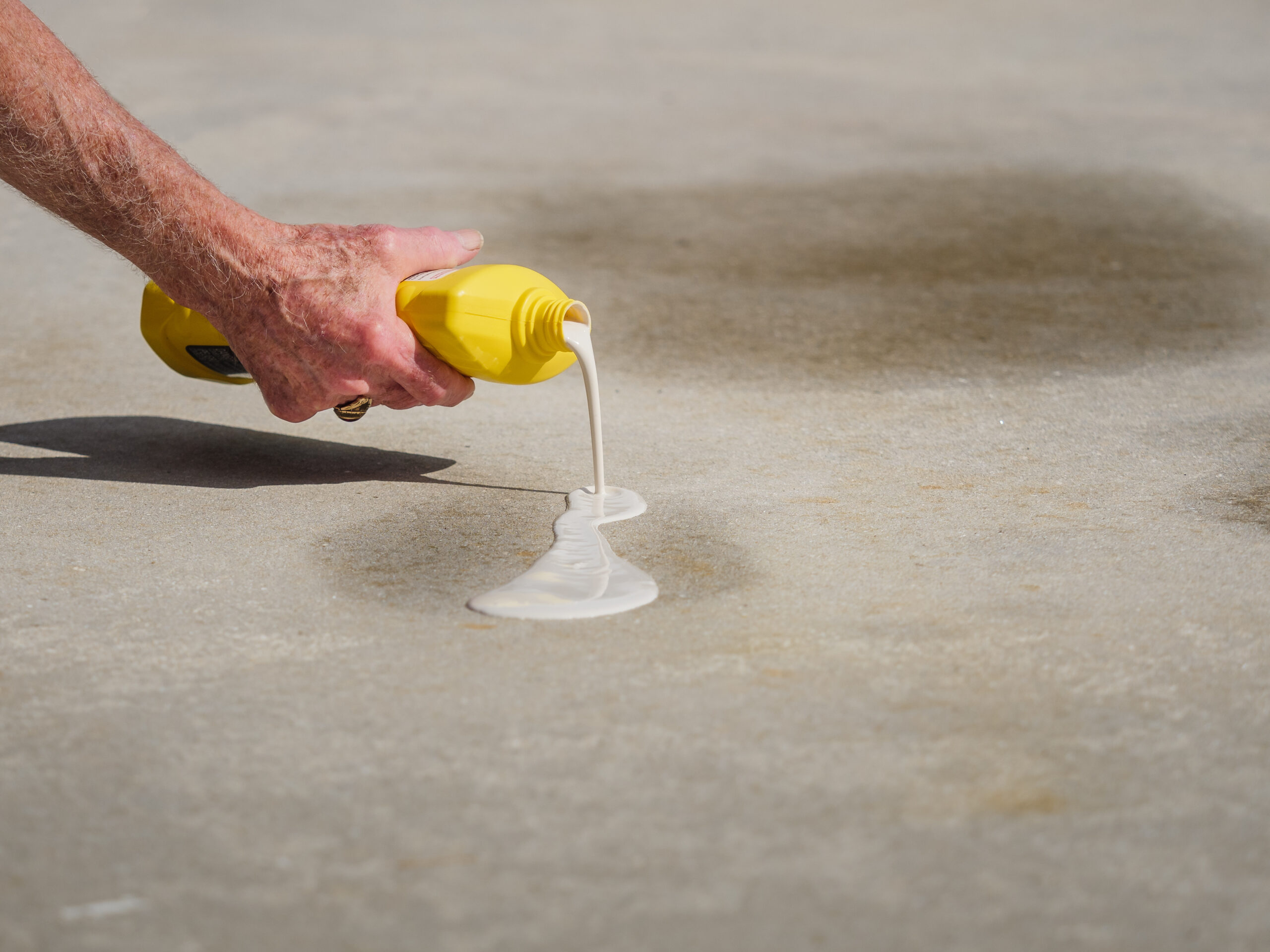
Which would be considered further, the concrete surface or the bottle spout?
the bottle spout

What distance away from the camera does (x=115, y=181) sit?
100 inches

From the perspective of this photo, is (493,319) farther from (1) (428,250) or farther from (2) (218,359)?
(2) (218,359)

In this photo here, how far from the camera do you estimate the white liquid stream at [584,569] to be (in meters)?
2.13

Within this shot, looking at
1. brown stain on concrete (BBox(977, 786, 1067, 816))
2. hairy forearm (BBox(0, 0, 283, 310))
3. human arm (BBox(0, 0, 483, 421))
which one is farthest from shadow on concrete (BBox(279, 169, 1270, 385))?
brown stain on concrete (BBox(977, 786, 1067, 816))

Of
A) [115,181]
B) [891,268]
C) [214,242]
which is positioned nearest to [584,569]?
[214,242]

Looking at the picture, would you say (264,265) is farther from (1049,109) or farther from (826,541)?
(1049,109)

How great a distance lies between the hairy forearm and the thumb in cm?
23

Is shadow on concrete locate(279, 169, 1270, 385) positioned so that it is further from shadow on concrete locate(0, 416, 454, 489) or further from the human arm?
the human arm

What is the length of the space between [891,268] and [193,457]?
8.70 feet

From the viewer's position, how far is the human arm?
252 cm

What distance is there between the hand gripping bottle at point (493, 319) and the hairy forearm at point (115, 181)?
332 millimetres

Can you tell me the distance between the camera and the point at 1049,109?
7246mm

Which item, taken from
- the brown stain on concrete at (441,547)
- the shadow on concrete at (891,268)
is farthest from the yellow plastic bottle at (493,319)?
the shadow on concrete at (891,268)

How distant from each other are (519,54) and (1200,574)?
7214mm
